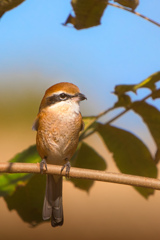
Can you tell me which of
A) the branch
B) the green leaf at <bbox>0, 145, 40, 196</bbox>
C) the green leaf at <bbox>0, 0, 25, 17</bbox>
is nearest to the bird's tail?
the green leaf at <bbox>0, 145, 40, 196</bbox>

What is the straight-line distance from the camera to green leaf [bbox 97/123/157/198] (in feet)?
6.40

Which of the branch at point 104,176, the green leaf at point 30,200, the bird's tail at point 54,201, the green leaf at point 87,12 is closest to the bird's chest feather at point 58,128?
the bird's tail at point 54,201

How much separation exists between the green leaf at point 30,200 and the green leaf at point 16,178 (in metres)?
0.05

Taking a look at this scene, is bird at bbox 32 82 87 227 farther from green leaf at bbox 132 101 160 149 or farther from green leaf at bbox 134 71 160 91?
green leaf at bbox 134 71 160 91

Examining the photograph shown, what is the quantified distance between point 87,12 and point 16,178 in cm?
84

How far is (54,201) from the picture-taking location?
2.46m

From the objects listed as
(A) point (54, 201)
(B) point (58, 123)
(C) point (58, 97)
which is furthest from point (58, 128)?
(A) point (54, 201)

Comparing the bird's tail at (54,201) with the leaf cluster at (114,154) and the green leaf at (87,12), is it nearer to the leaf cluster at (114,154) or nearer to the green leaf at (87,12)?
the leaf cluster at (114,154)

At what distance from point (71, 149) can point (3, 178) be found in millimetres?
570

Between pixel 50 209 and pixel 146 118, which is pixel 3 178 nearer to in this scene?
pixel 50 209

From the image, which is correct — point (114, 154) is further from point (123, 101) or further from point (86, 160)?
point (123, 101)

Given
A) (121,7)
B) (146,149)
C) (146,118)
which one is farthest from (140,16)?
(146,149)

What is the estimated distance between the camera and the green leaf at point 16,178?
1749 millimetres

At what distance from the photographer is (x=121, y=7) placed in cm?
191
